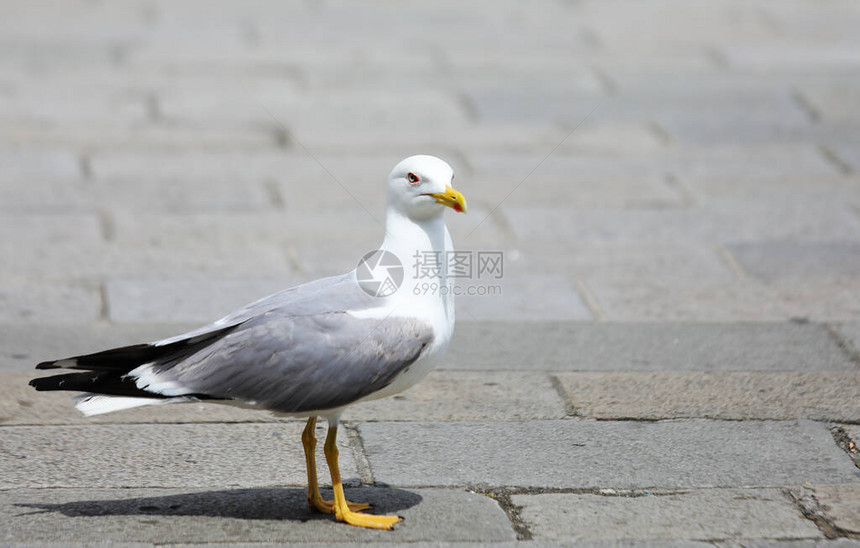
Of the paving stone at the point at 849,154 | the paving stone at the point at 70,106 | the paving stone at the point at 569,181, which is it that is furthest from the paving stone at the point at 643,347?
the paving stone at the point at 70,106

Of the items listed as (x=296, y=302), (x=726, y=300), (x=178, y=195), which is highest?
(x=178, y=195)

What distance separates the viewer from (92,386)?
4.44 m

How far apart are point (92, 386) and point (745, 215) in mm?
5912

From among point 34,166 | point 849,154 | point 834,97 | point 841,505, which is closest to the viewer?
point 841,505

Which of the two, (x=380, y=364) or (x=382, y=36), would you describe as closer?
(x=380, y=364)

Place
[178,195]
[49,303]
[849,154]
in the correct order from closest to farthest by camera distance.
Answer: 1. [49,303]
2. [178,195]
3. [849,154]

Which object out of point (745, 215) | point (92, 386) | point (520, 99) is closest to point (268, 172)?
point (520, 99)

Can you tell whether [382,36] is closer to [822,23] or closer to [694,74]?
[694,74]

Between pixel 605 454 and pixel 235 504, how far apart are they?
167 cm

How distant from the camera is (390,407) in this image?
5.84m

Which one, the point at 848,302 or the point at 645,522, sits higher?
the point at 848,302

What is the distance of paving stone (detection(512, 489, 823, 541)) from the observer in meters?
4.51

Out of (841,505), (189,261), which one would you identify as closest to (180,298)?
(189,261)
